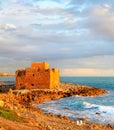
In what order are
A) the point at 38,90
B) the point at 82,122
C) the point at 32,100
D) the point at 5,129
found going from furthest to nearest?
the point at 38,90 → the point at 32,100 → the point at 82,122 → the point at 5,129

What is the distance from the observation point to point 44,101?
39.8m

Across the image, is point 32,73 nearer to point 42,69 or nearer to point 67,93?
point 42,69

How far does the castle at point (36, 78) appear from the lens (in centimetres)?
4638

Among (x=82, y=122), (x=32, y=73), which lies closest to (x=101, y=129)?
(x=82, y=122)

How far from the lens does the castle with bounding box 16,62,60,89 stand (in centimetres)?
4638

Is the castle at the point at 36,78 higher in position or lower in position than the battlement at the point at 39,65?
lower

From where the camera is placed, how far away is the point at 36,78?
46.7 meters

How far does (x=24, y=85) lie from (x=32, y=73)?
2152 millimetres

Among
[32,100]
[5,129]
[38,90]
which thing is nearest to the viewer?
[5,129]

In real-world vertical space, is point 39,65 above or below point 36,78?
above

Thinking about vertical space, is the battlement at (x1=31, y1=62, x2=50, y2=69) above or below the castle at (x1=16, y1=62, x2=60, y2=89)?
above

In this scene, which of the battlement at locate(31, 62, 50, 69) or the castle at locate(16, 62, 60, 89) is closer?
the castle at locate(16, 62, 60, 89)

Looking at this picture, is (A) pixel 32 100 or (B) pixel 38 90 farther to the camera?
(B) pixel 38 90

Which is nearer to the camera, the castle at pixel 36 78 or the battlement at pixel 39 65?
the castle at pixel 36 78
